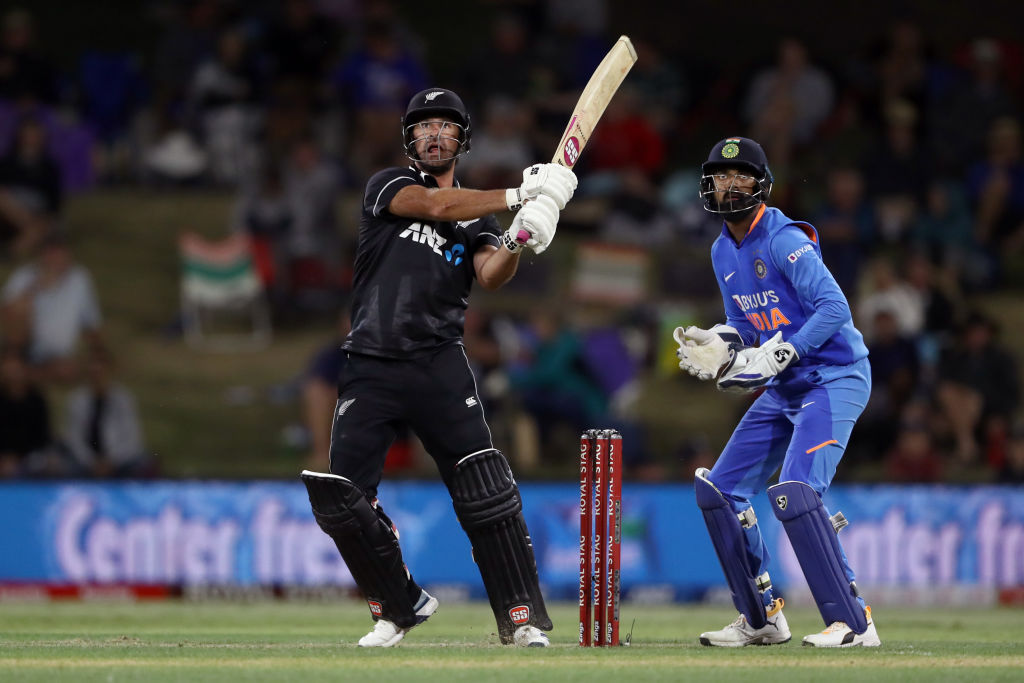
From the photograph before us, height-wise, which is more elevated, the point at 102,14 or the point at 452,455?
the point at 102,14

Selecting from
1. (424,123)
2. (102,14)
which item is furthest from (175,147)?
(424,123)

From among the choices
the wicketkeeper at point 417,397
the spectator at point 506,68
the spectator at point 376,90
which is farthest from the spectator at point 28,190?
the wicketkeeper at point 417,397

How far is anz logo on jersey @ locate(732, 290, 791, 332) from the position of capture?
6805 millimetres

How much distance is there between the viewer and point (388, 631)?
258 inches

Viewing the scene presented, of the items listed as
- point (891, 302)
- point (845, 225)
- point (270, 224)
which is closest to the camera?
point (891, 302)

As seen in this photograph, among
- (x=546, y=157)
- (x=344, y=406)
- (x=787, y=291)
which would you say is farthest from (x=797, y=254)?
(x=546, y=157)

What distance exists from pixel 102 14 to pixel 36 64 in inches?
134

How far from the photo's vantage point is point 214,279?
14812mm

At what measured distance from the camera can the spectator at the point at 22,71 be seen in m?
15.4

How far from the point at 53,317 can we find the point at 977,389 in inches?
324

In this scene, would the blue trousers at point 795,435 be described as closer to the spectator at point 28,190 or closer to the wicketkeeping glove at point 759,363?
the wicketkeeping glove at point 759,363

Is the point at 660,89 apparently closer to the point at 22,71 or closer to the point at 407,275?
the point at 22,71

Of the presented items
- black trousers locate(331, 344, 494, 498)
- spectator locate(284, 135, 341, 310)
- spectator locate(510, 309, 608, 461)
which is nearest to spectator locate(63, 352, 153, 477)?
spectator locate(284, 135, 341, 310)

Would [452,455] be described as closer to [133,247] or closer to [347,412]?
[347,412]
